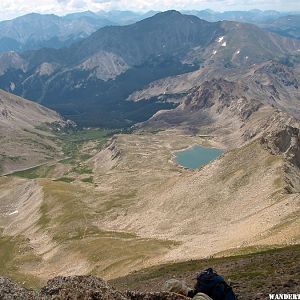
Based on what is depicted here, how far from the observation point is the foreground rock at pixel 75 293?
3519 centimetres

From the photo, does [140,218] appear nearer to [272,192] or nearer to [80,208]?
[80,208]

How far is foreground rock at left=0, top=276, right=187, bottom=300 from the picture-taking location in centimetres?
3519

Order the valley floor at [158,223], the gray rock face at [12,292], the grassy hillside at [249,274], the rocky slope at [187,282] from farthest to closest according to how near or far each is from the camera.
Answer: the valley floor at [158,223] → the grassy hillside at [249,274] → the rocky slope at [187,282] → the gray rock face at [12,292]

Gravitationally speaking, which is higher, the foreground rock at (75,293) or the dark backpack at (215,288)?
the dark backpack at (215,288)

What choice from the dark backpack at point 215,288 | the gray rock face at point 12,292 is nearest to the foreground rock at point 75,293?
the gray rock face at point 12,292

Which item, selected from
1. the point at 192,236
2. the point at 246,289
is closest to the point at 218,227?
the point at 192,236

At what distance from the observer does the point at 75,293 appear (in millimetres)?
35875

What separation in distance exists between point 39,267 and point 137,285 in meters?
74.1

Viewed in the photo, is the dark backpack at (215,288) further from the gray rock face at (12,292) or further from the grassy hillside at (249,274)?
the gray rock face at (12,292)

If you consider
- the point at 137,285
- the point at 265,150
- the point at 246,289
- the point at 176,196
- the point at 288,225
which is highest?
the point at 246,289

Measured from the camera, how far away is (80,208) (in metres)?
175

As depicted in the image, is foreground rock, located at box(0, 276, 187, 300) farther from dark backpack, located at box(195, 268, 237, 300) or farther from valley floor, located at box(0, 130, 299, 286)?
valley floor, located at box(0, 130, 299, 286)

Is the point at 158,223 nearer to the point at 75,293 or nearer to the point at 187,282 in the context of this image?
the point at 187,282

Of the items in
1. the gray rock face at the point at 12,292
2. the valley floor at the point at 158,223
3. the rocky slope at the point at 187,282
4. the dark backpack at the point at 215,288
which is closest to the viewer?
the gray rock face at the point at 12,292
